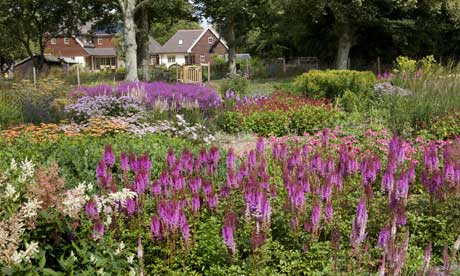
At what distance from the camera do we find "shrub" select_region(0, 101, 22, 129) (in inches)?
373

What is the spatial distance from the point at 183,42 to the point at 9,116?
67804mm

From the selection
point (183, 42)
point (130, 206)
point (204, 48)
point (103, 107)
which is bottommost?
point (130, 206)

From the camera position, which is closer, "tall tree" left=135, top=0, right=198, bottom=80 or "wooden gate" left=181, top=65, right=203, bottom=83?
"wooden gate" left=181, top=65, right=203, bottom=83

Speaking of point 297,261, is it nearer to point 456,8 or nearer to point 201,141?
point 201,141

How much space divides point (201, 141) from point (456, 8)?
68.7ft

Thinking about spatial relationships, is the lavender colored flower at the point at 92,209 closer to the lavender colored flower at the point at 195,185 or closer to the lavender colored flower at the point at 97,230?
the lavender colored flower at the point at 97,230

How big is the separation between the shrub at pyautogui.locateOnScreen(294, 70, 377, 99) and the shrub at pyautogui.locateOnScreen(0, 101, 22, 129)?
745 cm

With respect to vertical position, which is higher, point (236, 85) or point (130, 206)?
point (236, 85)

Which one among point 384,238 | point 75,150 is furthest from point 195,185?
point 75,150

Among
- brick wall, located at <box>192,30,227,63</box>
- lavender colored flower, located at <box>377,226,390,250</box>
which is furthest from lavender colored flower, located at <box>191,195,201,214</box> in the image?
brick wall, located at <box>192,30,227,63</box>

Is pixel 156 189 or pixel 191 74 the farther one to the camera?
pixel 191 74

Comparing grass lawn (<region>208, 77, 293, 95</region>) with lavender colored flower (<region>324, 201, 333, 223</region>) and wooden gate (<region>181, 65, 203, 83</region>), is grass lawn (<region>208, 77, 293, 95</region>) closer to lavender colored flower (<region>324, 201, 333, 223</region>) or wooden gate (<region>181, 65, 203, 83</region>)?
wooden gate (<region>181, 65, 203, 83</region>)

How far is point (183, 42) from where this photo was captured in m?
76.0

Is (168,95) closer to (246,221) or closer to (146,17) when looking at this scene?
(246,221)
